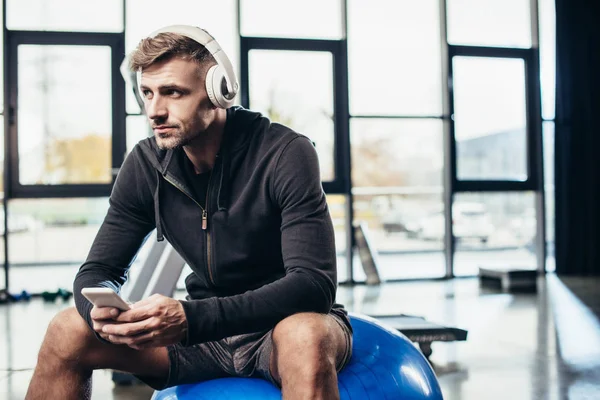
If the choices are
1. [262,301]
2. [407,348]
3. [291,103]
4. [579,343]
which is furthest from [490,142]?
[262,301]

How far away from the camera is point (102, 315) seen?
3.59 feet

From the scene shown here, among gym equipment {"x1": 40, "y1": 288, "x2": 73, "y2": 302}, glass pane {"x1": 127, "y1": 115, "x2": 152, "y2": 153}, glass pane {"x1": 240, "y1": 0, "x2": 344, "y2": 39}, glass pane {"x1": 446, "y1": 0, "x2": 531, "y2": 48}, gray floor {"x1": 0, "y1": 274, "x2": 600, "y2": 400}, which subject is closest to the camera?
gray floor {"x1": 0, "y1": 274, "x2": 600, "y2": 400}

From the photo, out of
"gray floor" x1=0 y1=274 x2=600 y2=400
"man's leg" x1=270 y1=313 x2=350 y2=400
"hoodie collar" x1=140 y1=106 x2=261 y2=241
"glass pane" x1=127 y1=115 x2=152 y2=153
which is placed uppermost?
"glass pane" x1=127 y1=115 x2=152 y2=153

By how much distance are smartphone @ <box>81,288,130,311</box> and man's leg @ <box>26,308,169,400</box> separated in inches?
6.5

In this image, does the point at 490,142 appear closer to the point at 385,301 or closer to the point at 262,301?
the point at 385,301

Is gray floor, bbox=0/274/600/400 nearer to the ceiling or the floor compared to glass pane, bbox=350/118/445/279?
nearer to the floor

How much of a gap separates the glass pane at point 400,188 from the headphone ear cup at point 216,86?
156 inches

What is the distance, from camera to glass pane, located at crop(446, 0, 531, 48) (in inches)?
213

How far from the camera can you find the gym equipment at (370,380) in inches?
48.8

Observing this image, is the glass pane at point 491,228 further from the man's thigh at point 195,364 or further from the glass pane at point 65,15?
the man's thigh at point 195,364

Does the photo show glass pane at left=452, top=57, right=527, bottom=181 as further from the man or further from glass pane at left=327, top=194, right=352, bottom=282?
the man

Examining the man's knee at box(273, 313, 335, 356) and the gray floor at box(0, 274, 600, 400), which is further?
the gray floor at box(0, 274, 600, 400)

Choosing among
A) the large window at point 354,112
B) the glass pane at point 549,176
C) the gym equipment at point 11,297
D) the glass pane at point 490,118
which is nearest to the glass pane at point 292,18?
the large window at point 354,112

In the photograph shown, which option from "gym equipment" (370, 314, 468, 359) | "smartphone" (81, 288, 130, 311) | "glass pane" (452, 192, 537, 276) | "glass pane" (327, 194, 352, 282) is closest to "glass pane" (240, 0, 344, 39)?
"glass pane" (327, 194, 352, 282)
